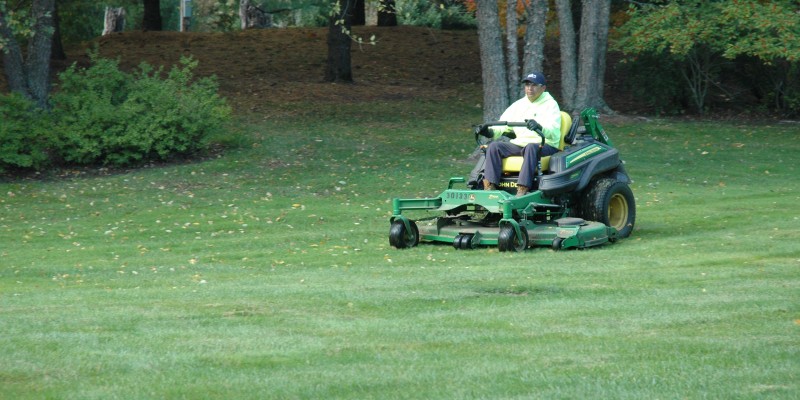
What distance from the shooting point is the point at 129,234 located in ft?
47.4

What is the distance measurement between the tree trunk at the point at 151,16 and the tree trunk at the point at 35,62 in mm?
12847

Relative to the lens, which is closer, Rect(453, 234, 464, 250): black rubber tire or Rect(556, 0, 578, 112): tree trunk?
Rect(453, 234, 464, 250): black rubber tire

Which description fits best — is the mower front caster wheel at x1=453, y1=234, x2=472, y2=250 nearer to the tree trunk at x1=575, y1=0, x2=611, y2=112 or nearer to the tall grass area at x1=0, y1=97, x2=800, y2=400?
the tall grass area at x1=0, y1=97, x2=800, y2=400

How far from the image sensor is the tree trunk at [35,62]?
21.3m

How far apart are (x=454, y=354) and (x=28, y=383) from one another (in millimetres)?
2434

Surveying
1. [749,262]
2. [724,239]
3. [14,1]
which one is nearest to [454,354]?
[749,262]

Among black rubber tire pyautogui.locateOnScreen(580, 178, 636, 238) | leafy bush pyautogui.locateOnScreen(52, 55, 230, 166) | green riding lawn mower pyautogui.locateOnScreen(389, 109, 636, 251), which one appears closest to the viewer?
green riding lawn mower pyautogui.locateOnScreen(389, 109, 636, 251)

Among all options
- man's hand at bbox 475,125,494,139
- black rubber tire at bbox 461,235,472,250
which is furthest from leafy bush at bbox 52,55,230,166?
black rubber tire at bbox 461,235,472,250

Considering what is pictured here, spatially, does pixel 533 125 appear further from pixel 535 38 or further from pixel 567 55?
pixel 567 55

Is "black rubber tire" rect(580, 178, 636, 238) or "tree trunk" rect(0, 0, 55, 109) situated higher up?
"tree trunk" rect(0, 0, 55, 109)

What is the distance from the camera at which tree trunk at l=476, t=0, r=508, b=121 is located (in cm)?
2108

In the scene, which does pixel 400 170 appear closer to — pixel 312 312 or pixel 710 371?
pixel 312 312

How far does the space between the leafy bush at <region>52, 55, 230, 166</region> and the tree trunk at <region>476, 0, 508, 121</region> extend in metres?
5.12

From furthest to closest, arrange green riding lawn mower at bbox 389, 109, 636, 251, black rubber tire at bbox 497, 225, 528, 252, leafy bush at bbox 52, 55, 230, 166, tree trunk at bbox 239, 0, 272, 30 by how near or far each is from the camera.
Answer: tree trunk at bbox 239, 0, 272, 30, leafy bush at bbox 52, 55, 230, 166, green riding lawn mower at bbox 389, 109, 636, 251, black rubber tire at bbox 497, 225, 528, 252
